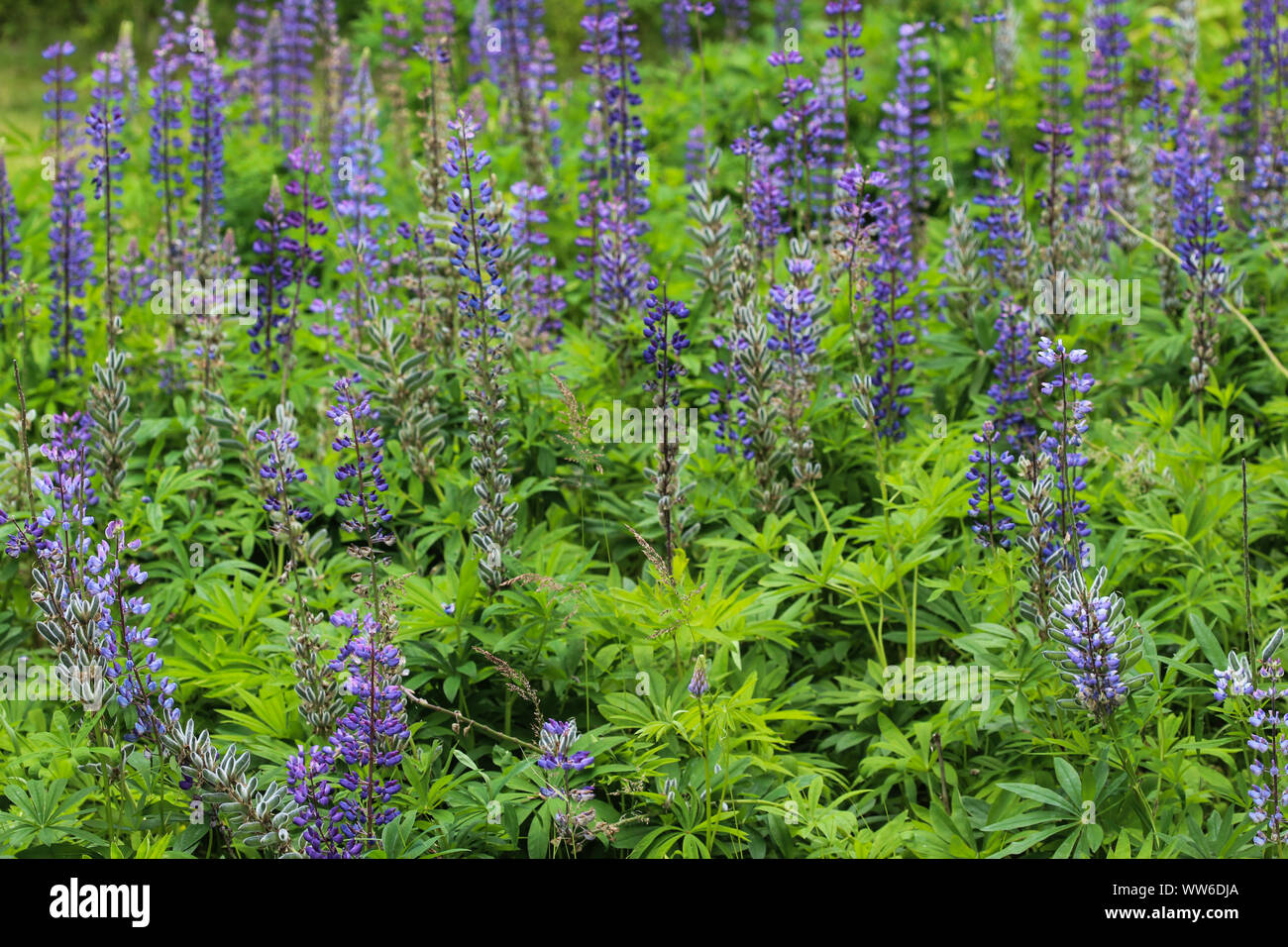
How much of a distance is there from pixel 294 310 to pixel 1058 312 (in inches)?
111

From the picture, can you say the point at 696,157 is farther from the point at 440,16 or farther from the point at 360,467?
the point at 360,467

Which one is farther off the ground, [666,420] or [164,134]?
[164,134]

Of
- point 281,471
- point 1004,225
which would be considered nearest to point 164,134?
point 281,471

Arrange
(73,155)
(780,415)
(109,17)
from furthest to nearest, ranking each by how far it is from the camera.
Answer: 1. (109,17)
2. (73,155)
3. (780,415)

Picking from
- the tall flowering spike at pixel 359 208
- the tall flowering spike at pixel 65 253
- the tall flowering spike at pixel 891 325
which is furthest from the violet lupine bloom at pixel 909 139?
the tall flowering spike at pixel 65 253

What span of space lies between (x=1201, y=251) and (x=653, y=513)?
2251 mm

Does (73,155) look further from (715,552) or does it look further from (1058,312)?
(1058,312)

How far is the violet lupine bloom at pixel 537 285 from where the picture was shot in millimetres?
4961

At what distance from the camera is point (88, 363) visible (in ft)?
17.3

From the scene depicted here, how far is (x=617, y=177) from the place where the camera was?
5652 mm

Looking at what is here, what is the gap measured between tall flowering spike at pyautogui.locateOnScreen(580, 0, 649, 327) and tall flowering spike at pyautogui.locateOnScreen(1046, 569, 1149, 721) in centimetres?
231

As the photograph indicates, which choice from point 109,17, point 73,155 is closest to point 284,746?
point 73,155

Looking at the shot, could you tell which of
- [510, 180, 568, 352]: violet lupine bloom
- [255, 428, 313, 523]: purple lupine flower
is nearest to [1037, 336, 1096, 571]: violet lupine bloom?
[255, 428, 313, 523]: purple lupine flower

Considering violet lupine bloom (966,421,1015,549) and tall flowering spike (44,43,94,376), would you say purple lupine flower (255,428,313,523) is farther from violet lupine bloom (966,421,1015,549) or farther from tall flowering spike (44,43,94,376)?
tall flowering spike (44,43,94,376)
